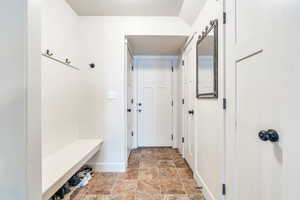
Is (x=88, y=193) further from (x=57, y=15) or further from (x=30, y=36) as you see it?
(x=57, y=15)

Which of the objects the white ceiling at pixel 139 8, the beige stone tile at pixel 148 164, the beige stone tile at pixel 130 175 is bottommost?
the beige stone tile at pixel 130 175

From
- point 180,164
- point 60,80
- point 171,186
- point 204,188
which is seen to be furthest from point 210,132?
point 60,80

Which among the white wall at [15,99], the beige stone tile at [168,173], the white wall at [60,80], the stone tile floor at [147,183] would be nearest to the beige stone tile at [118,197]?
the stone tile floor at [147,183]

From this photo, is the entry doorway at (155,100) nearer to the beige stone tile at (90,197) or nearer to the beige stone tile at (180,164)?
the beige stone tile at (180,164)

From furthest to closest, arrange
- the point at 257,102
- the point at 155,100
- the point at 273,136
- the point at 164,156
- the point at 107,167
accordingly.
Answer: the point at 155,100, the point at 164,156, the point at 107,167, the point at 257,102, the point at 273,136

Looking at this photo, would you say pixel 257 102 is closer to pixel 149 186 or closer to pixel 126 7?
pixel 149 186

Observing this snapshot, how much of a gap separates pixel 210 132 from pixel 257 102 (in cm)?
87

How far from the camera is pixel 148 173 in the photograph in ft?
8.64

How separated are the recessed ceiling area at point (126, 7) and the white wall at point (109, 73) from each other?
0.33ft

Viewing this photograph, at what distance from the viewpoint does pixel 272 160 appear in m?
0.90

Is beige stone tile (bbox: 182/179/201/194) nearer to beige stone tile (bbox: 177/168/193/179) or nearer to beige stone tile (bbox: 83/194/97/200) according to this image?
beige stone tile (bbox: 177/168/193/179)

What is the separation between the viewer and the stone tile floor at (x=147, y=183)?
2025 millimetres

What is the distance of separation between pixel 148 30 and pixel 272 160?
234 cm

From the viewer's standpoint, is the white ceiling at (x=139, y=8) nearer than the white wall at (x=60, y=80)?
No
